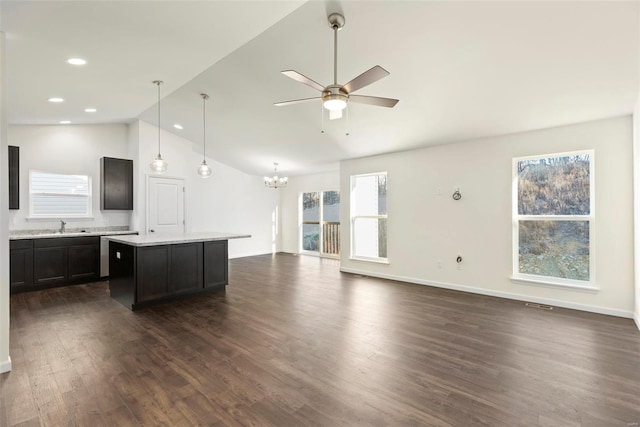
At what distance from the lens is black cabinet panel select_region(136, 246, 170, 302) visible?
13.4 ft

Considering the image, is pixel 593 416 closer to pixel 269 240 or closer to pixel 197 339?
pixel 197 339

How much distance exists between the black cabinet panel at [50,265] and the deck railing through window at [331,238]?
582 centimetres

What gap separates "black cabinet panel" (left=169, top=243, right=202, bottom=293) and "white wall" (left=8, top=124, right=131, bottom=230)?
2.85 metres

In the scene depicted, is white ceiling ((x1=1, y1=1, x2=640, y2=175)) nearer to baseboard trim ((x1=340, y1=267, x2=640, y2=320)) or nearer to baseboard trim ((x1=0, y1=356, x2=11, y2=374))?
baseboard trim ((x1=340, y1=267, x2=640, y2=320))

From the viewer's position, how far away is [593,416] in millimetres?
1941

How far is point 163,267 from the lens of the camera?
4336 mm

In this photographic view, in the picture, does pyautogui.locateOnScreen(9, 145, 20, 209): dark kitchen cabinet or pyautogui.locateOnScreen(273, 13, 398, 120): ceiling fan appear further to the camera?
pyautogui.locateOnScreen(9, 145, 20, 209): dark kitchen cabinet

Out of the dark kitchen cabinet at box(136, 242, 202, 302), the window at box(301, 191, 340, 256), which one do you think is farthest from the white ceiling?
the window at box(301, 191, 340, 256)

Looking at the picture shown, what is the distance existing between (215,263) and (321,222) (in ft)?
14.4

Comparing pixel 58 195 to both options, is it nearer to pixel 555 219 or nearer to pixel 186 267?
pixel 186 267

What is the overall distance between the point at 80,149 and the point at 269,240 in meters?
5.33

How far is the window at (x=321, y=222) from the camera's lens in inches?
343

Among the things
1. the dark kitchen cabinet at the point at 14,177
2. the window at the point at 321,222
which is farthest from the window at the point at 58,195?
the window at the point at 321,222

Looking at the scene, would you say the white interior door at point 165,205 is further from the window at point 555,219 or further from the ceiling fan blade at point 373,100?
the window at point 555,219
